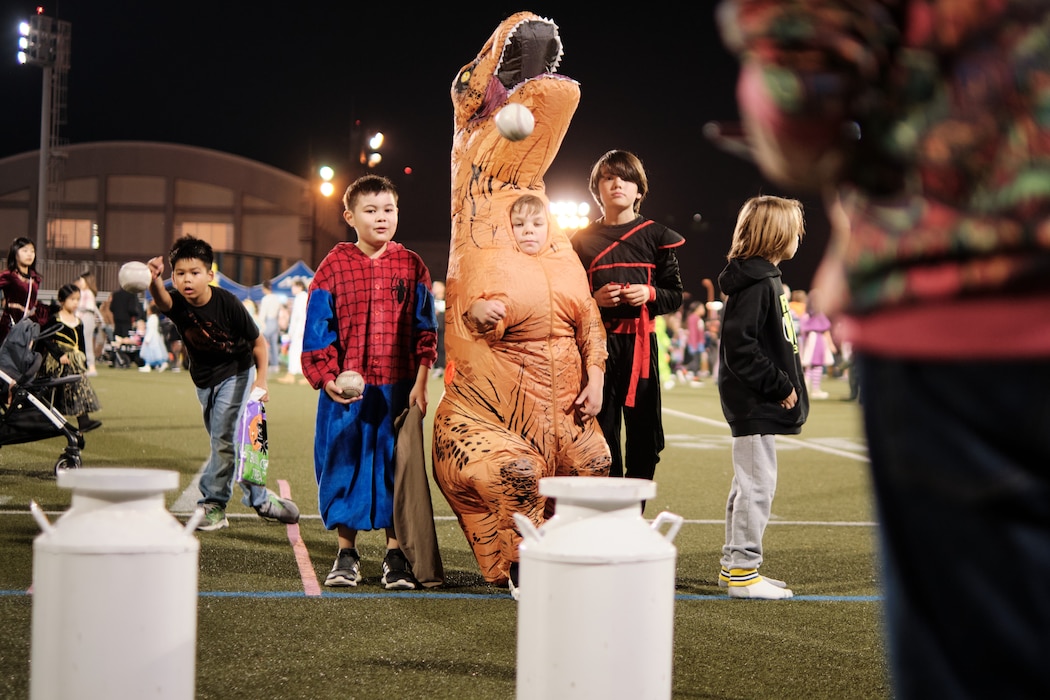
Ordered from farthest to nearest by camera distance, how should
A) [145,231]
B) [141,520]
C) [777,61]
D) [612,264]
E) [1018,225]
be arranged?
[145,231] < [612,264] < [141,520] < [777,61] < [1018,225]

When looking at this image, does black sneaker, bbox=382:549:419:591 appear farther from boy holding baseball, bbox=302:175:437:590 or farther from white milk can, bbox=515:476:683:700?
white milk can, bbox=515:476:683:700

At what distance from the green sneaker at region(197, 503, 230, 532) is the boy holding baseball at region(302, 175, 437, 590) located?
1467mm

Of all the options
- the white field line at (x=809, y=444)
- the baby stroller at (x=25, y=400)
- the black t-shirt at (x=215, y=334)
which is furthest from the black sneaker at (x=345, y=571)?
the white field line at (x=809, y=444)

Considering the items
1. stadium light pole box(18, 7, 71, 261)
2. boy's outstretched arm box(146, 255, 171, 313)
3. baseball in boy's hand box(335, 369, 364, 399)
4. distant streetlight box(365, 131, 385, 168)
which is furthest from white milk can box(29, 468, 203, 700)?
stadium light pole box(18, 7, 71, 261)

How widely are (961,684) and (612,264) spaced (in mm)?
3807

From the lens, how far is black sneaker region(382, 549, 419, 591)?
4848 mm

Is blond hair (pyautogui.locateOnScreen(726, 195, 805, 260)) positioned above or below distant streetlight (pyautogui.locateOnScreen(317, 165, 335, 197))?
below

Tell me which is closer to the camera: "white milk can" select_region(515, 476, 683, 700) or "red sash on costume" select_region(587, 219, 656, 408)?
"white milk can" select_region(515, 476, 683, 700)

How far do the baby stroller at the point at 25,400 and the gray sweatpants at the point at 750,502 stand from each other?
15.9 ft

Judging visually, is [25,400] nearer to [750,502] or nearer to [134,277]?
[134,277]

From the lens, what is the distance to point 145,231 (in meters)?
50.8

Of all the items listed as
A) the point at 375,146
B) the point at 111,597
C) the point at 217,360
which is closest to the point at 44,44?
the point at 375,146

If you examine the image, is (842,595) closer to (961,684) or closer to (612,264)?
(612,264)

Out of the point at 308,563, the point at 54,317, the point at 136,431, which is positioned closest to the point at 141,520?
the point at 308,563
